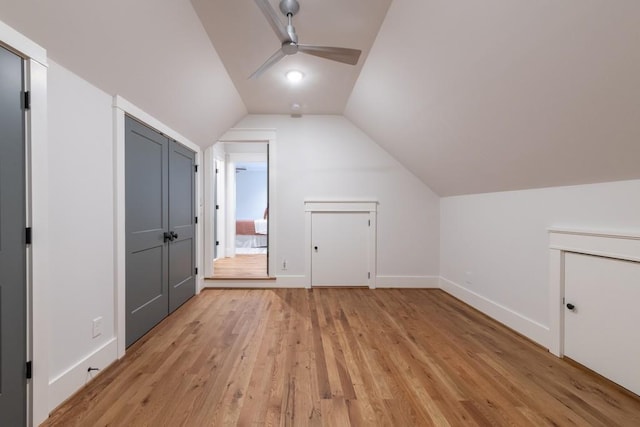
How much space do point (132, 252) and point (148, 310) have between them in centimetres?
63

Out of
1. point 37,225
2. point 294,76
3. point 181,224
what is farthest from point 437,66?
point 181,224

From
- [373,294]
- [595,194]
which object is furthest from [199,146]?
[595,194]

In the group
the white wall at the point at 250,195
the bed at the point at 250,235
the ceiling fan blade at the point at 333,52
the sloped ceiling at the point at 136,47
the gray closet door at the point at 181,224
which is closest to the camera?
the sloped ceiling at the point at 136,47

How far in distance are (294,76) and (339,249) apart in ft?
7.89

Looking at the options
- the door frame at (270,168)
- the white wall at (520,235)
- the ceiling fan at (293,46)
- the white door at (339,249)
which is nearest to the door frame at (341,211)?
the white door at (339,249)

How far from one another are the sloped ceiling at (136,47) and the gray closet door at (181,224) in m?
0.45

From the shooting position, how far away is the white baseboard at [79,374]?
1499 mm

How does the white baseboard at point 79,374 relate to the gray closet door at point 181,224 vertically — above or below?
below

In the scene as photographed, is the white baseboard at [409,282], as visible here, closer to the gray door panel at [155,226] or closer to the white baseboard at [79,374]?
the gray door panel at [155,226]

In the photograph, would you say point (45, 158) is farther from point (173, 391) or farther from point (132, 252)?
point (173, 391)

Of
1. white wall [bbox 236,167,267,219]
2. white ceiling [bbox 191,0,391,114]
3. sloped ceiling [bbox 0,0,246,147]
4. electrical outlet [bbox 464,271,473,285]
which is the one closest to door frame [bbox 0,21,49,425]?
sloped ceiling [bbox 0,0,246,147]

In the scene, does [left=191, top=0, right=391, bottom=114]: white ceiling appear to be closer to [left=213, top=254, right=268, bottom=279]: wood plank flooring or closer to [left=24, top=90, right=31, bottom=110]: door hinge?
[left=24, top=90, right=31, bottom=110]: door hinge

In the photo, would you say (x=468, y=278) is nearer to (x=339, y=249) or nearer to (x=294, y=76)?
(x=339, y=249)

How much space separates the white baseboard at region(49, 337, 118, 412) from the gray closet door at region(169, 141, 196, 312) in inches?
37.6
